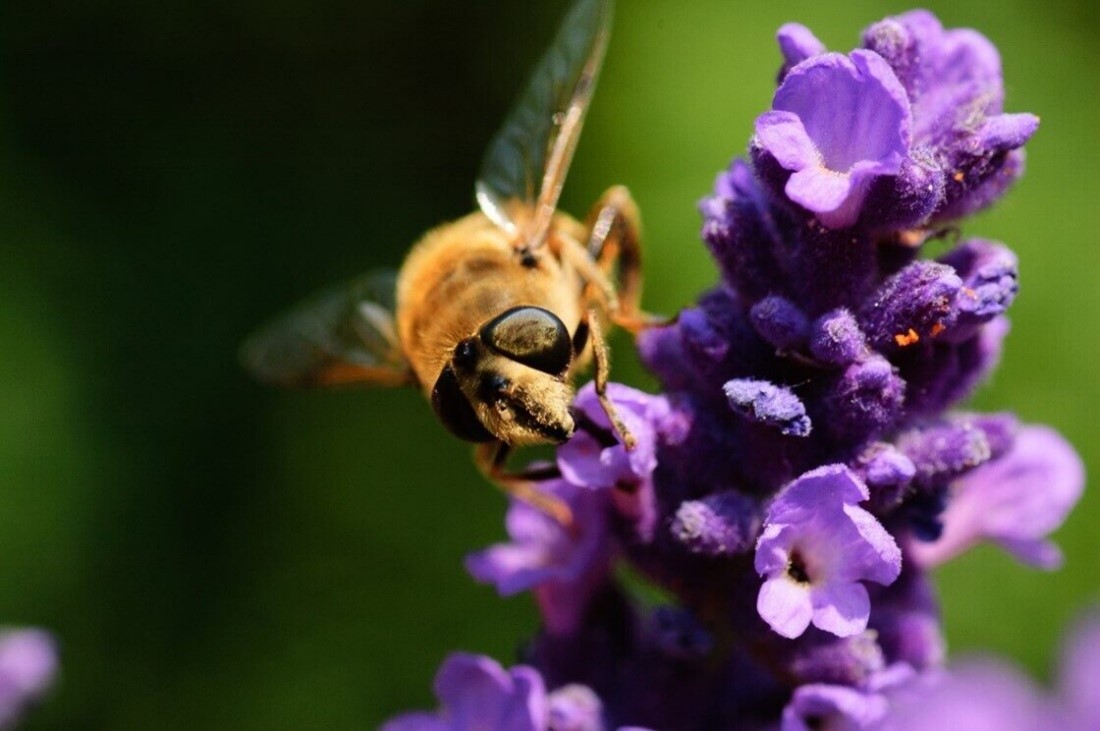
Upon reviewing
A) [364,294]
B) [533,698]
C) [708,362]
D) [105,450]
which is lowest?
[105,450]

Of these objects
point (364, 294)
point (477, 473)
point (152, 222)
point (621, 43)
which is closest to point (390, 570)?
point (477, 473)

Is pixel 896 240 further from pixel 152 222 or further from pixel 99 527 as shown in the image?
pixel 152 222

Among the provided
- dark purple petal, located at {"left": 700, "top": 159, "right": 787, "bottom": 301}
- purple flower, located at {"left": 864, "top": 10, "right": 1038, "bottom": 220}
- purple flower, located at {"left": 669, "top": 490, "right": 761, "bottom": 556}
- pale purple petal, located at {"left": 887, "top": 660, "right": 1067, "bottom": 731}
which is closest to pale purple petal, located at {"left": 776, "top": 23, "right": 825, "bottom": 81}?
purple flower, located at {"left": 864, "top": 10, "right": 1038, "bottom": 220}

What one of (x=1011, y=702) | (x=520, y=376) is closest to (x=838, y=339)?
(x=520, y=376)

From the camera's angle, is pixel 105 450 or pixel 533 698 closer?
pixel 533 698

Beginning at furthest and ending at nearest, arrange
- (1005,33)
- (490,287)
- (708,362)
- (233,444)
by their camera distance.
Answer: (233,444) < (1005,33) < (490,287) < (708,362)

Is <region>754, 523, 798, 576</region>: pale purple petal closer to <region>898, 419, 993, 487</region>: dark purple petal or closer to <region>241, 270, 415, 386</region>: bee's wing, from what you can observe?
<region>898, 419, 993, 487</region>: dark purple petal

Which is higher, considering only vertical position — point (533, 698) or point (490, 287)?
point (490, 287)
